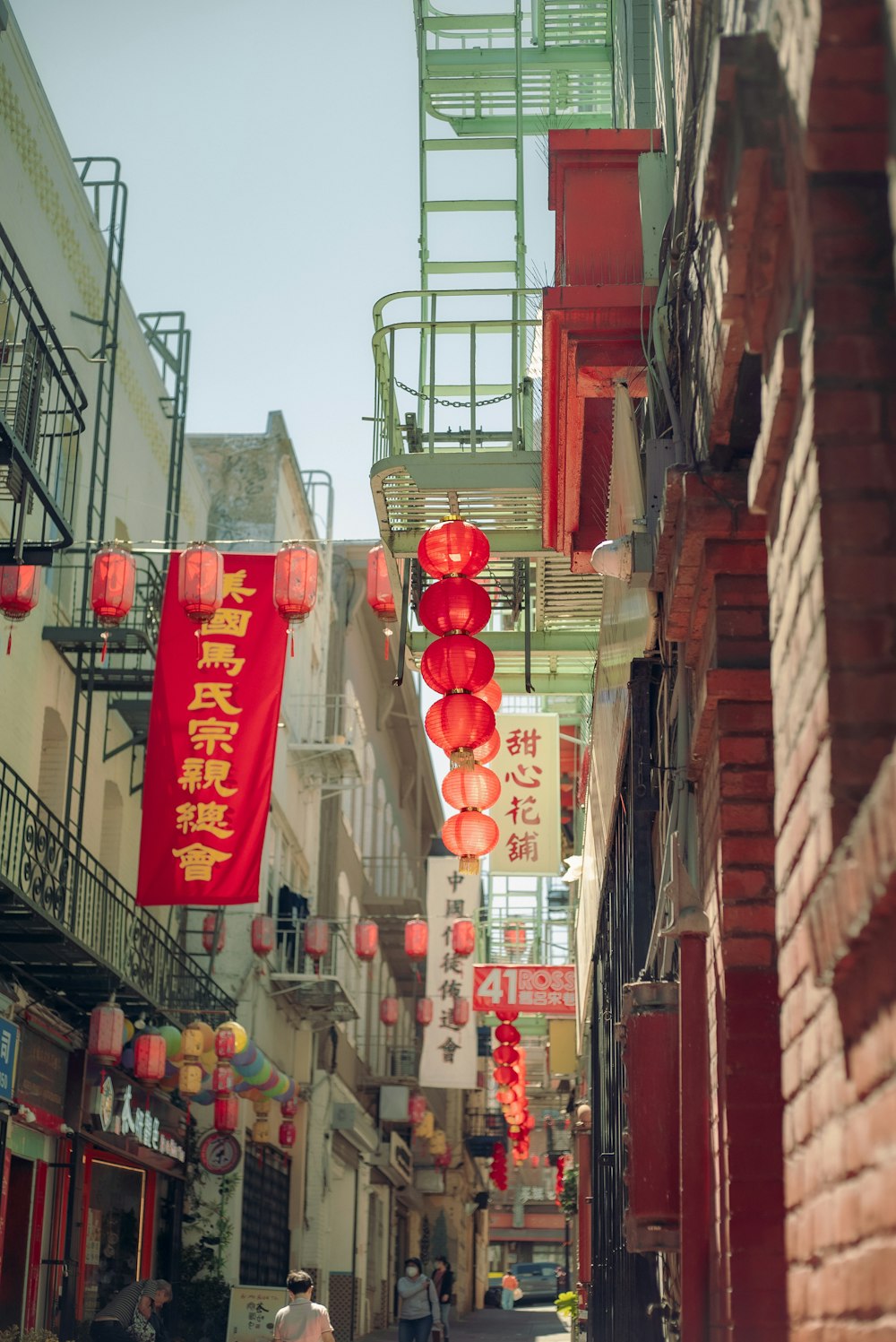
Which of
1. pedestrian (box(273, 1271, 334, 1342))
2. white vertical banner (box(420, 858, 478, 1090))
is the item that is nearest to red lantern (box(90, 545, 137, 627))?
pedestrian (box(273, 1271, 334, 1342))

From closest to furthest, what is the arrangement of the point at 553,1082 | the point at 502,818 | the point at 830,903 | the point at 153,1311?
the point at 830,903 → the point at 153,1311 → the point at 502,818 → the point at 553,1082

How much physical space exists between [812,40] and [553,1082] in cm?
4434

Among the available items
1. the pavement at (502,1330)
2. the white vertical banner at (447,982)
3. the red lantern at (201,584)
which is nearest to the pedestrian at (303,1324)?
the red lantern at (201,584)

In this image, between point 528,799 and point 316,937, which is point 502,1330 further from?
point 528,799

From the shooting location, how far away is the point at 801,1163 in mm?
3213

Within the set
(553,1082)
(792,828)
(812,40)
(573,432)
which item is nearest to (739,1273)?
(792,828)

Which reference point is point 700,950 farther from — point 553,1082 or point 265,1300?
point 553,1082

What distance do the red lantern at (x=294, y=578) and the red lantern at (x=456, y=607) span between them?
325 inches

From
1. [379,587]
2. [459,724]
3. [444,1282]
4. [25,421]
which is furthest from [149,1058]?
[444,1282]

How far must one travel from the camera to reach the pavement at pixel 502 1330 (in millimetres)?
31266

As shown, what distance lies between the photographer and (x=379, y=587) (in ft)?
45.5

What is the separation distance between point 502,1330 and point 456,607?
29932 millimetres

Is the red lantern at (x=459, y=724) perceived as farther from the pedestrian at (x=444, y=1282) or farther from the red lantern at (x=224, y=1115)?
the pedestrian at (x=444, y=1282)

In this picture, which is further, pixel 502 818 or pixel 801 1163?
pixel 502 818
